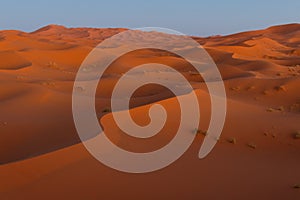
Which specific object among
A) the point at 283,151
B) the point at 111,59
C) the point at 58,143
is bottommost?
the point at 111,59

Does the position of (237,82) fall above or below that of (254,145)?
below

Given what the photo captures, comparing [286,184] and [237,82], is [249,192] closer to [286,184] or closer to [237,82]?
[286,184]

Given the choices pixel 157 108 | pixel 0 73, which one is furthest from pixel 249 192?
pixel 0 73

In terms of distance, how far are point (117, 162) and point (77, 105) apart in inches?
165

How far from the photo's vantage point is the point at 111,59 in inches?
1018

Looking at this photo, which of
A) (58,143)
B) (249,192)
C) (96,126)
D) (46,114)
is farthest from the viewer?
(46,114)

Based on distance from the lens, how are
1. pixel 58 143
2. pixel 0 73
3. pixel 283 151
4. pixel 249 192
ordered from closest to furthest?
pixel 249 192 → pixel 58 143 → pixel 283 151 → pixel 0 73

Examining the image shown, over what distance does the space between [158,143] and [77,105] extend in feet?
11.5

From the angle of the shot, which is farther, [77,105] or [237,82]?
[237,82]

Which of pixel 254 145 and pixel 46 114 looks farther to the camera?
pixel 46 114

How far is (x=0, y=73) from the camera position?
1584cm

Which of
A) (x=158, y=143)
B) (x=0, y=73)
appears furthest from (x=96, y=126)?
(x=0, y=73)

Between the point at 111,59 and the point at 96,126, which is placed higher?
the point at 96,126

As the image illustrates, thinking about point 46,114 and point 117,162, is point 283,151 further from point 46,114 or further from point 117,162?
point 46,114
